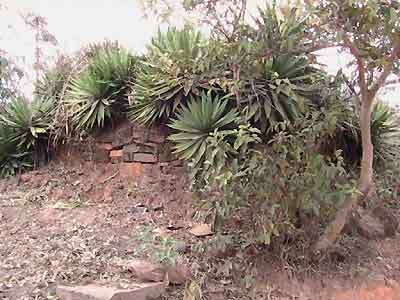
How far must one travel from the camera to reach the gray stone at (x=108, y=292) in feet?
10.9

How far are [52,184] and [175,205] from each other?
159cm

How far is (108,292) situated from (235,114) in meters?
2.11

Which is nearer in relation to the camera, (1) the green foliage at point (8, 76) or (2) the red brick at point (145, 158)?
(2) the red brick at point (145, 158)

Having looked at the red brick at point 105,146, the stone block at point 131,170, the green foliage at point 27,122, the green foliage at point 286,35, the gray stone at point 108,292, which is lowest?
the gray stone at point 108,292

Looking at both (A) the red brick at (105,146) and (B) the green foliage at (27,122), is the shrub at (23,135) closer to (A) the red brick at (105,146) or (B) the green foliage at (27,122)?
(B) the green foliage at (27,122)

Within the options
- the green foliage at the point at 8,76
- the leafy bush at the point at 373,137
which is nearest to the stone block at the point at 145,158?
the leafy bush at the point at 373,137

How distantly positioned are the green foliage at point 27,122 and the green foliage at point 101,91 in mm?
496

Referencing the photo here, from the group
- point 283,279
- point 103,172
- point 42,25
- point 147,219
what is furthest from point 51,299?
point 42,25

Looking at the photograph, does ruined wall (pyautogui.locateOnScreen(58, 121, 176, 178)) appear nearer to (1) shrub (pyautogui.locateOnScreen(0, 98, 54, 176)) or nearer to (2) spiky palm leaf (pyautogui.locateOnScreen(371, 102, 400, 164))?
(1) shrub (pyautogui.locateOnScreen(0, 98, 54, 176))

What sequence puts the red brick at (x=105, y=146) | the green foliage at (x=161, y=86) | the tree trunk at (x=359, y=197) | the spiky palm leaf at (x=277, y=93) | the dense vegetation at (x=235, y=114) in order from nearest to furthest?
the dense vegetation at (x=235, y=114) < the tree trunk at (x=359, y=197) < the spiky palm leaf at (x=277, y=93) < the green foliage at (x=161, y=86) < the red brick at (x=105, y=146)

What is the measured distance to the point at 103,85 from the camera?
5527mm

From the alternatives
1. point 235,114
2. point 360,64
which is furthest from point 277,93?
point 360,64

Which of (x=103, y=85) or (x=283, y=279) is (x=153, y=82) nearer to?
(x=103, y=85)

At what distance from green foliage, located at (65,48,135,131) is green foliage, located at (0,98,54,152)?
1.63 feet
